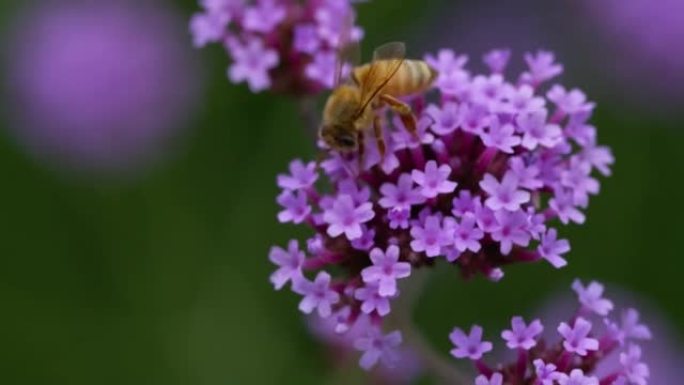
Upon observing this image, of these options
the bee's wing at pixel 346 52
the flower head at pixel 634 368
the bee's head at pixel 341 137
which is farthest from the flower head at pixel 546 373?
the bee's wing at pixel 346 52

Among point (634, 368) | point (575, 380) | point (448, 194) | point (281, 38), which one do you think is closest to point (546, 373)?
point (575, 380)

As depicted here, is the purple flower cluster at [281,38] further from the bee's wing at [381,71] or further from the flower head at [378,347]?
the flower head at [378,347]

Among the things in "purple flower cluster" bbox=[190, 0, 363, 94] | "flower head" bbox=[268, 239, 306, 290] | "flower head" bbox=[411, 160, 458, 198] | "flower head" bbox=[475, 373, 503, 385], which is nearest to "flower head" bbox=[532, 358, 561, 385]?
"flower head" bbox=[475, 373, 503, 385]

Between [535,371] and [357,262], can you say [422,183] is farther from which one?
[535,371]

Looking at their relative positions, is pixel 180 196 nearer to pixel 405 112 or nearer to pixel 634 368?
pixel 405 112

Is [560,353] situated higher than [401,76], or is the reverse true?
[401,76]

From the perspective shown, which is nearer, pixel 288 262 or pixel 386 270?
pixel 386 270
